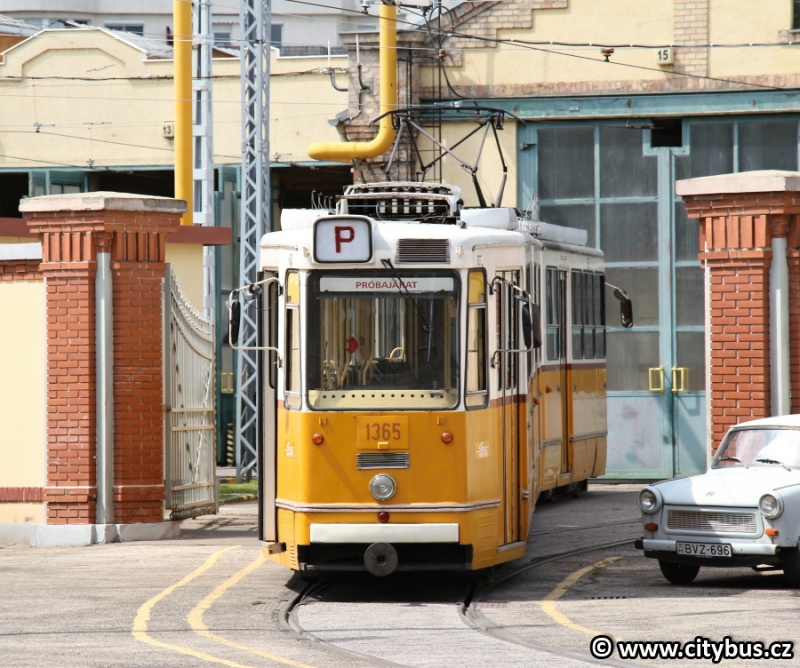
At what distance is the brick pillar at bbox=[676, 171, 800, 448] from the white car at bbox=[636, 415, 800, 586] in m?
2.37

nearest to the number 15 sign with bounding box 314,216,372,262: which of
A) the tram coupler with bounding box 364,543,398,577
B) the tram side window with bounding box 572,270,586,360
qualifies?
the tram coupler with bounding box 364,543,398,577

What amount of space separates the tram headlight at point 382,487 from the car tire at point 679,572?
2.51 metres

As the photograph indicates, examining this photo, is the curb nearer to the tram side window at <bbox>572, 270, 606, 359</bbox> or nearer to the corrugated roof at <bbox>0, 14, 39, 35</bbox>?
the tram side window at <bbox>572, 270, 606, 359</bbox>

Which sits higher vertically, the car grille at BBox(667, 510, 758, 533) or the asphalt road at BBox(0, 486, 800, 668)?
the car grille at BBox(667, 510, 758, 533)

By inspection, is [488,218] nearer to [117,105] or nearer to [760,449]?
[760,449]

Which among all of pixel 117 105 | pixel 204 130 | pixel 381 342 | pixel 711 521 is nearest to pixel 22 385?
pixel 381 342

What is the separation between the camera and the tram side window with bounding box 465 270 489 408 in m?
11.6

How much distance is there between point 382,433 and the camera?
37.5ft

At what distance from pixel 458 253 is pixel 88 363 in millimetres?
5387

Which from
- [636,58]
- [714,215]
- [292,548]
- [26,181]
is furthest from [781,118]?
[26,181]

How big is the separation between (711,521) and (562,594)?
1326 mm

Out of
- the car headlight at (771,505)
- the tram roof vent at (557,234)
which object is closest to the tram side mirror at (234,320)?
the car headlight at (771,505)

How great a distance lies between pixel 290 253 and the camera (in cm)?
1176

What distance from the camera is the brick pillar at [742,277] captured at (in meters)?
15.1
